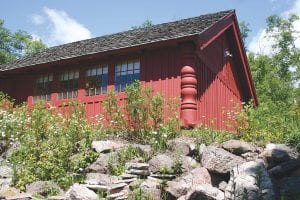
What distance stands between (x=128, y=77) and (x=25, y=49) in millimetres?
29862

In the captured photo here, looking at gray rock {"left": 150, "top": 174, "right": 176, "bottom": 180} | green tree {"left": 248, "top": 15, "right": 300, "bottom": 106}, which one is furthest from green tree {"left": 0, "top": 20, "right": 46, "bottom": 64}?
gray rock {"left": 150, "top": 174, "right": 176, "bottom": 180}

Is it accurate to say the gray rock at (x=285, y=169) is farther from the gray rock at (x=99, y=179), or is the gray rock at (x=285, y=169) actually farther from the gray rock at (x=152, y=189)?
the gray rock at (x=99, y=179)

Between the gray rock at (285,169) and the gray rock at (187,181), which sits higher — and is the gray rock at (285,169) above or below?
above

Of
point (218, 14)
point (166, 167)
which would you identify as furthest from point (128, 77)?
point (166, 167)

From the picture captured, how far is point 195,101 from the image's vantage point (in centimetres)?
1406

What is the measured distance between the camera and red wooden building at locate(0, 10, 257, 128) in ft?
46.8

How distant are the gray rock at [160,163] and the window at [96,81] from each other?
20.8 ft

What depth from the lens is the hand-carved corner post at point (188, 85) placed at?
44.8 feet

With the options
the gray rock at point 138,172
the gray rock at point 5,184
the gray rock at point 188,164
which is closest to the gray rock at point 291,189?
the gray rock at point 188,164

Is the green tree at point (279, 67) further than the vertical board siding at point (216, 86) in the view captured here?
Yes

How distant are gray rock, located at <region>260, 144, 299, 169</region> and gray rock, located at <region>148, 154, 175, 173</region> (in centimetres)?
200

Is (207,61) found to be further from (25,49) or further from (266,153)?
(25,49)

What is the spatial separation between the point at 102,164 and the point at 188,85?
484 cm

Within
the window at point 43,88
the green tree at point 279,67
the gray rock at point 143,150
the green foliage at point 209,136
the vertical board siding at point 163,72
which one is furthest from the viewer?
the green tree at point 279,67
